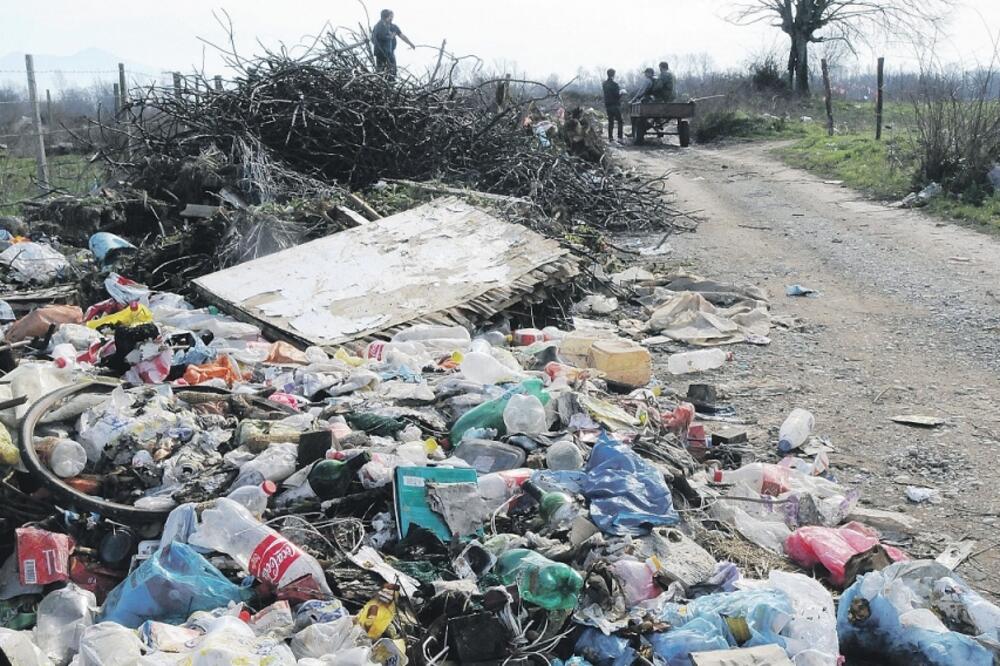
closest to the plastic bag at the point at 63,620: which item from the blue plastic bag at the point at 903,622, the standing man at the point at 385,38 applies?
the blue plastic bag at the point at 903,622

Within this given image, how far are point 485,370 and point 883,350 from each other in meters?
2.77

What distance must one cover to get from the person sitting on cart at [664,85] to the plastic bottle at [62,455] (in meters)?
17.8

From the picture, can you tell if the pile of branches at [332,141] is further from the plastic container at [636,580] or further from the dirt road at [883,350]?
the plastic container at [636,580]

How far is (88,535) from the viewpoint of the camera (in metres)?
3.22

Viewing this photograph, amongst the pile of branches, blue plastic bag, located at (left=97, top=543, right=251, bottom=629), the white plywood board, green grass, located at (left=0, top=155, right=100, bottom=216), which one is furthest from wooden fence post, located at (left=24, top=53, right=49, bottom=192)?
blue plastic bag, located at (left=97, top=543, right=251, bottom=629)

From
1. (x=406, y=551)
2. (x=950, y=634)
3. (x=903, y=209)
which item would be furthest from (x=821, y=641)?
(x=903, y=209)

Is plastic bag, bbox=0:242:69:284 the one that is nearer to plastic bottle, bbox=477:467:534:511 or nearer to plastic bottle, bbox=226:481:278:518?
plastic bottle, bbox=226:481:278:518

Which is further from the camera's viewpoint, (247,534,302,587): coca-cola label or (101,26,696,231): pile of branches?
(101,26,696,231): pile of branches

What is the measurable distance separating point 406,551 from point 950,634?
1.70 meters

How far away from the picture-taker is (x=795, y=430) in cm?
443

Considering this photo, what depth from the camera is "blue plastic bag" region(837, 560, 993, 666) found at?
2.60m

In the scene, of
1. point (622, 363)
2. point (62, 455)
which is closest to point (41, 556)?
point (62, 455)

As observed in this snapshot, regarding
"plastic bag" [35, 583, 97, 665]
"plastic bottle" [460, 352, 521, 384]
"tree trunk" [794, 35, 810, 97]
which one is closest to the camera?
"plastic bag" [35, 583, 97, 665]

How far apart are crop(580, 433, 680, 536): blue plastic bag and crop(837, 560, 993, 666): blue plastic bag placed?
27.4 inches
